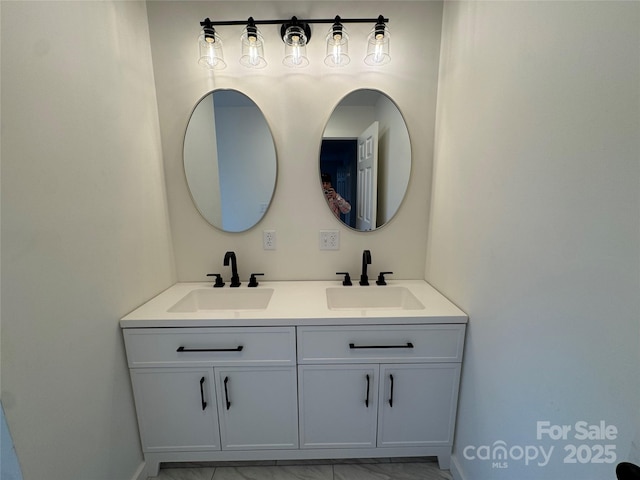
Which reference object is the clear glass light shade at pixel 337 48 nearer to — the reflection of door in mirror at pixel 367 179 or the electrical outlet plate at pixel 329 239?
the reflection of door in mirror at pixel 367 179

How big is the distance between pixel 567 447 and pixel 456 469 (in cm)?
79

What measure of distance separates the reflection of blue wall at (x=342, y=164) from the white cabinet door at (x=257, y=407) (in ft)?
3.46

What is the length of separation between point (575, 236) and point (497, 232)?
30cm

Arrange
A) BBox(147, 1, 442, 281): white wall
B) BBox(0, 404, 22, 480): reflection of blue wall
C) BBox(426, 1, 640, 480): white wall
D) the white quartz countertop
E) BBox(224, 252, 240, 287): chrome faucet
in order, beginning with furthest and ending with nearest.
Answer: BBox(224, 252, 240, 287): chrome faucet < BBox(147, 1, 442, 281): white wall < the white quartz countertop < BBox(0, 404, 22, 480): reflection of blue wall < BBox(426, 1, 640, 480): white wall

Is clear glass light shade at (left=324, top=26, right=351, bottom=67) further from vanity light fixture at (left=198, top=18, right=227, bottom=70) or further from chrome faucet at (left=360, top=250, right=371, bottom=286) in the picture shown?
chrome faucet at (left=360, top=250, right=371, bottom=286)

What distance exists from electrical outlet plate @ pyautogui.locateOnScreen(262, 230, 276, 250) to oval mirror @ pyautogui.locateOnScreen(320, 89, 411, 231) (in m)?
0.42

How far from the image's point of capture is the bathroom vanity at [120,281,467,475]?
1171 mm

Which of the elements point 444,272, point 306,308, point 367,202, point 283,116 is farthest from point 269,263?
point 444,272

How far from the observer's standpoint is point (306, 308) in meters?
1.25

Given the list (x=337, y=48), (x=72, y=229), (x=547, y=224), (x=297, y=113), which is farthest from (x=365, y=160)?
(x=72, y=229)

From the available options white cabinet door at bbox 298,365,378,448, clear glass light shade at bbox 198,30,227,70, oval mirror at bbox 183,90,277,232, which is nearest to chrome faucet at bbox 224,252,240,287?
oval mirror at bbox 183,90,277,232

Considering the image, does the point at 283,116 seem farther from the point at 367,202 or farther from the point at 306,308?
the point at 306,308

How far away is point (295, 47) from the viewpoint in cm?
136

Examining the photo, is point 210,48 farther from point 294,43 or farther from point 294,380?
point 294,380
